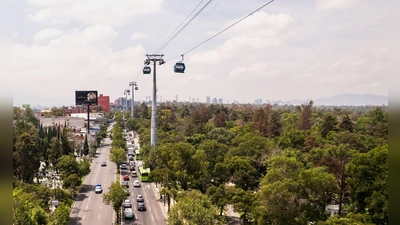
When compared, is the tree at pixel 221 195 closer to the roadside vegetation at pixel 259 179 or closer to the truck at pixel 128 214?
the roadside vegetation at pixel 259 179

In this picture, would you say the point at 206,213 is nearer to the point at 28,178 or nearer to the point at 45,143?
the point at 28,178

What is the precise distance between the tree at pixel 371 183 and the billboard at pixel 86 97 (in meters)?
52.6

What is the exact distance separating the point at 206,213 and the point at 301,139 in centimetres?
2409

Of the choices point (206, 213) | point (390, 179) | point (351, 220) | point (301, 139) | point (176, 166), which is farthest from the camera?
point (301, 139)

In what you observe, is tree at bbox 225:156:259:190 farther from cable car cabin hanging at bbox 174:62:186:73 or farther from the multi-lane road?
cable car cabin hanging at bbox 174:62:186:73

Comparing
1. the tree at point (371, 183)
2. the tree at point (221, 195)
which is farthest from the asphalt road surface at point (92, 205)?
the tree at point (371, 183)

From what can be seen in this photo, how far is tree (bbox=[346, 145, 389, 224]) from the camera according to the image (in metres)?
16.1

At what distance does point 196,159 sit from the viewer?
2447cm

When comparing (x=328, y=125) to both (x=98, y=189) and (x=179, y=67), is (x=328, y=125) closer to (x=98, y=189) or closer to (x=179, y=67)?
(x=179, y=67)

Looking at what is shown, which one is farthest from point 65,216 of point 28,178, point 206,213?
point 28,178

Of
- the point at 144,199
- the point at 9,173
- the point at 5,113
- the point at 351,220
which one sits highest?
the point at 5,113

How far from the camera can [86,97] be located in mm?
60844

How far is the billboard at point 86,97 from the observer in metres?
60.3

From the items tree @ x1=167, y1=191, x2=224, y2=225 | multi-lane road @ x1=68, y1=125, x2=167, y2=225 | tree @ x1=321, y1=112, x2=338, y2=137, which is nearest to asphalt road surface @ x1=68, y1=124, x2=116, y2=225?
multi-lane road @ x1=68, y1=125, x2=167, y2=225
